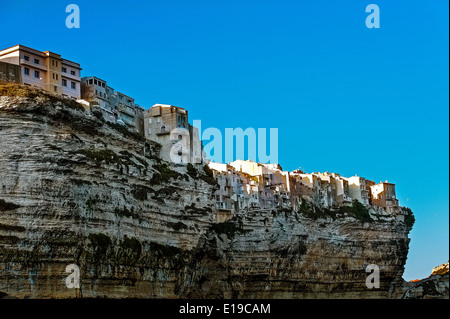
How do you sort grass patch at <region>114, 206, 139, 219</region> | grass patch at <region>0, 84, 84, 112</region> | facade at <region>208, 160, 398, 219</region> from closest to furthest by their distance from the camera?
grass patch at <region>0, 84, 84, 112</region> → grass patch at <region>114, 206, 139, 219</region> → facade at <region>208, 160, 398, 219</region>

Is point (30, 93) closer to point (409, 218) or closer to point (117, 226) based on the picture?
point (117, 226)

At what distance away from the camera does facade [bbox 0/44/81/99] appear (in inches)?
2420

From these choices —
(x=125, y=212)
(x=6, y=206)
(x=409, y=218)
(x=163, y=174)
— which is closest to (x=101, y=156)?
(x=125, y=212)

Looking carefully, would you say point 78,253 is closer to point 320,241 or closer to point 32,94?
point 32,94

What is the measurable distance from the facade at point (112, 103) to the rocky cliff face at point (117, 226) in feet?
8.95

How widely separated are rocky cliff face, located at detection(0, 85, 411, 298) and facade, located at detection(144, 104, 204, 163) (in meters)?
1.40

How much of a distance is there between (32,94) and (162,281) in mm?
18561

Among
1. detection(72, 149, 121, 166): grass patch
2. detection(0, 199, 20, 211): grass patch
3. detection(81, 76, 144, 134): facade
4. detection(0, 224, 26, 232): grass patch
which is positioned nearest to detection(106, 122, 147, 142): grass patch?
detection(81, 76, 144, 134): facade

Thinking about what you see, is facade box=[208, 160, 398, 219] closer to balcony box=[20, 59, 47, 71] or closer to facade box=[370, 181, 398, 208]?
facade box=[370, 181, 398, 208]

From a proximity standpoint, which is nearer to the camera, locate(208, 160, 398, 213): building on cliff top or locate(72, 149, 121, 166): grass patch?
locate(72, 149, 121, 166): grass patch

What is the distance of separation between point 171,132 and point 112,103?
600 cm

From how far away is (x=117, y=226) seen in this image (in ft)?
195

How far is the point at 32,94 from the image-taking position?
5791cm
